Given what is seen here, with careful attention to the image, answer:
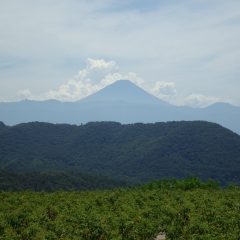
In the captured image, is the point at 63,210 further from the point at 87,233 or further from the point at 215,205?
the point at 215,205

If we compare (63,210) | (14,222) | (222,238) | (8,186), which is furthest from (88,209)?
(8,186)

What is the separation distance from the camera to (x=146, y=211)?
175 feet

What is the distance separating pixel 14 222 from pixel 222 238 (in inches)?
900

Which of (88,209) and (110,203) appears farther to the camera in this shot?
(110,203)

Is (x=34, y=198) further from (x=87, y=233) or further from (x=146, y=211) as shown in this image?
(x=87, y=233)

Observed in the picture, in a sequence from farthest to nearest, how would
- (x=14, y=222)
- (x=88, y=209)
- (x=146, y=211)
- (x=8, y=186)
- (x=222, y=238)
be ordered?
(x=8, y=186) < (x=88, y=209) < (x=146, y=211) < (x=14, y=222) < (x=222, y=238)

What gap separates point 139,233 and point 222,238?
26.8 ft

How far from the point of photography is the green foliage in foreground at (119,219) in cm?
4003

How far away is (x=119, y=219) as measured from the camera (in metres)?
46.1

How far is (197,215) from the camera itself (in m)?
49.8

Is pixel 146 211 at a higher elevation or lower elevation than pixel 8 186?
higher

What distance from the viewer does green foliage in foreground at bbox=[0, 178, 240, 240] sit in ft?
131

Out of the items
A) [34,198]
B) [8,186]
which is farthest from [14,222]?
[8,186]

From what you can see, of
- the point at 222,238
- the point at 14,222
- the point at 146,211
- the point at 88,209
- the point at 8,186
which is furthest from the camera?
the point at 8,186
